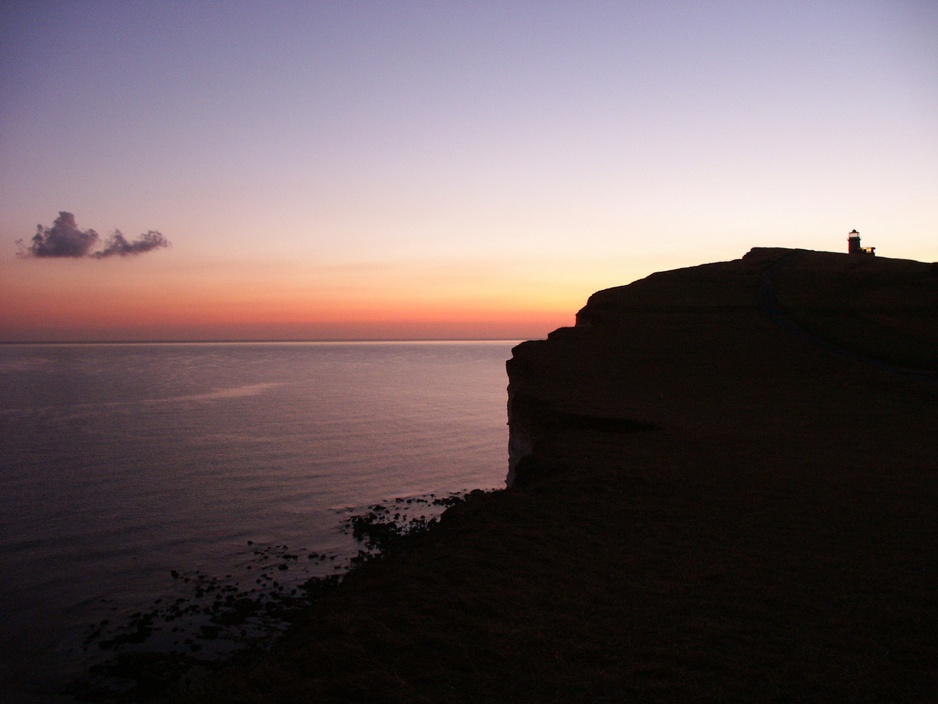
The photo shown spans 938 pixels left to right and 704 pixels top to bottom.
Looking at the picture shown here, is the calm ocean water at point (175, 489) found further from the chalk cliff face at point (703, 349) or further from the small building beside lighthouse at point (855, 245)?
the small building beside lighthouse at point (855, 245)

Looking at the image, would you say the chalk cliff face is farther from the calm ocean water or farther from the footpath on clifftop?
the calm ocean water

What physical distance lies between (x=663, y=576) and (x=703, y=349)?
80.0 feet

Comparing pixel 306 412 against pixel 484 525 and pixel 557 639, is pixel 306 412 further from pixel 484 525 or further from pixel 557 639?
pixel 557 639

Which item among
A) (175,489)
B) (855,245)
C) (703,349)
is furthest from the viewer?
(855,245)

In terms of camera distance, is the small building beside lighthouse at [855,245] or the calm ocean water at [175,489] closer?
the calm ocean water at [175,489]

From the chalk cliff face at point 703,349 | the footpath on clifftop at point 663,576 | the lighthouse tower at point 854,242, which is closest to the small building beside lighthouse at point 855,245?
the lighthouse tower at point 854,242

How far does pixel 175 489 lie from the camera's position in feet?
89.4

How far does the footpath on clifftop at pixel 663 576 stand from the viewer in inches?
246

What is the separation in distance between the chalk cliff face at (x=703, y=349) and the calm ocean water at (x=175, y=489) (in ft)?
23.4

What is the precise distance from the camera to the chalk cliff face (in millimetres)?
20000

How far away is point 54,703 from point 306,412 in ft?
141

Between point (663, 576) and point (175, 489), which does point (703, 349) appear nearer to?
point (663, 576)

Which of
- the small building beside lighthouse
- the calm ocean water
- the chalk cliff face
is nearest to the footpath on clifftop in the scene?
the chalk cliff face

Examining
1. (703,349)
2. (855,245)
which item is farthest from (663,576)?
(855,245)
